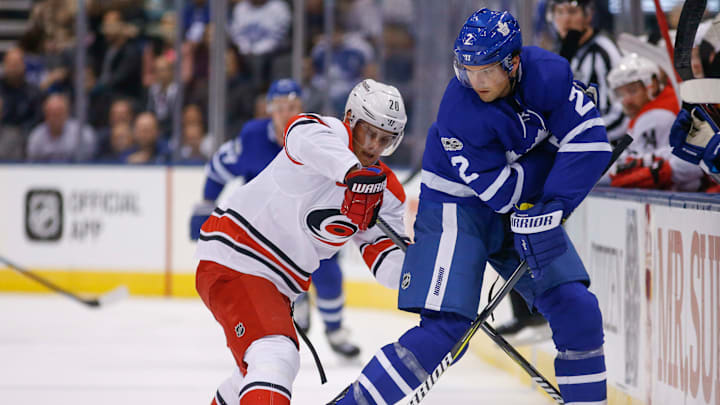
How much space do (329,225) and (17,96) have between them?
5379mm

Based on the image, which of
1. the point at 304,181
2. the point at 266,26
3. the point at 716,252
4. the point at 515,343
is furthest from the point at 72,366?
the point at 266,26

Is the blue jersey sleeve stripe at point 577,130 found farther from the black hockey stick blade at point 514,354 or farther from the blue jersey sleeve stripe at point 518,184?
the black hockey stick blade at point 514,354

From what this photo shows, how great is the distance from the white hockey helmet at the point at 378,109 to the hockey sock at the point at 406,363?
51 cm

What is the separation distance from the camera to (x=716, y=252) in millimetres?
2295

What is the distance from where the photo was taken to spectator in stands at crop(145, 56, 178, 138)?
6.87 metres

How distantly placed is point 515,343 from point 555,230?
172 cm

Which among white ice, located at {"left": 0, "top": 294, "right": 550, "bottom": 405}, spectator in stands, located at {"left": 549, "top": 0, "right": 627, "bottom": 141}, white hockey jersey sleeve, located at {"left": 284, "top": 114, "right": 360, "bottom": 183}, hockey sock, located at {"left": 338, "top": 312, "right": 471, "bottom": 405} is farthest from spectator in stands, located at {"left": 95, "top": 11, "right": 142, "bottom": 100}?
hockey sock, located at {"left": 338, "top": 312, "right": 471, "bottom": 405}

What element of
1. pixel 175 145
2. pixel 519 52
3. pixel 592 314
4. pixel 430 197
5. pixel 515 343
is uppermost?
pixel 519 52

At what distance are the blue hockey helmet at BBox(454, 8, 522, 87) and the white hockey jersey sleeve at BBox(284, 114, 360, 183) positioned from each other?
0.32m

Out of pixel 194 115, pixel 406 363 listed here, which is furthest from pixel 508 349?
pixel 194 115

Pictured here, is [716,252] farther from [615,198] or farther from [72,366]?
[72,366]

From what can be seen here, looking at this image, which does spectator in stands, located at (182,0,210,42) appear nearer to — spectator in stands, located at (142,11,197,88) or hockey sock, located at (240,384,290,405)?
spectator in stands, located at (142,11,197,88)

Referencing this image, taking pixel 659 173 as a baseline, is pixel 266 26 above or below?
below

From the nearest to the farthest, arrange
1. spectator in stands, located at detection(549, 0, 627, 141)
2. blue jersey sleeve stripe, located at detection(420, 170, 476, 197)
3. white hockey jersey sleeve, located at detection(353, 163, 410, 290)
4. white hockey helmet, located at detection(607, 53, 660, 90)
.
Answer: blue jersey sleeve stripe, located at detection(420, 170, 476, 197), white hockey jersey sleeve, located at detection(353, 163, 410, 290), white hockey helmet, located at detection(607, 53, 660, 90), spectator in stands, located at detection(549, 0, 627, 141)
